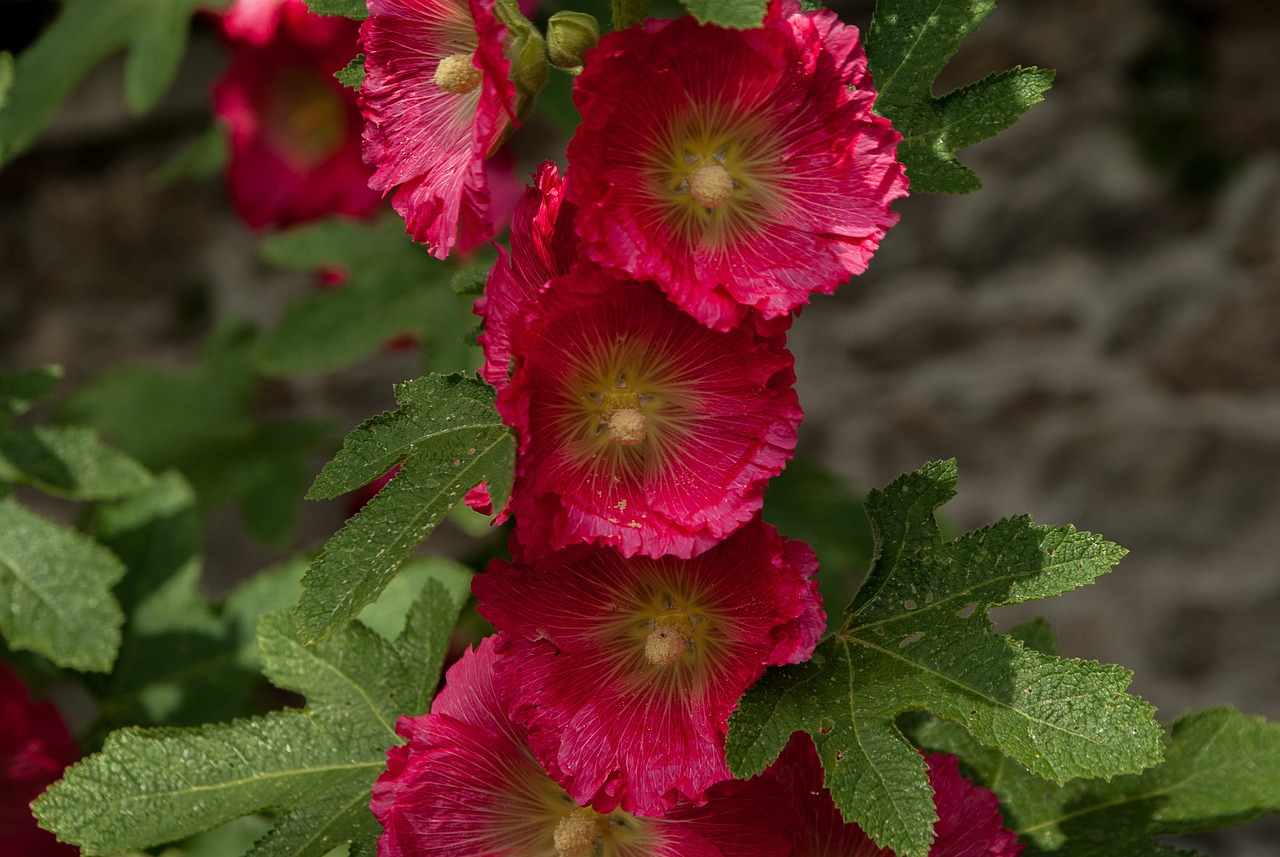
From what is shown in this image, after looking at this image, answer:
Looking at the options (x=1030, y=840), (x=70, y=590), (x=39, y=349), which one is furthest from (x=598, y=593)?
(x=39, y=349)

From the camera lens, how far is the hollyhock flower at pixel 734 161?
0.58 m

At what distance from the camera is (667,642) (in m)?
0.64

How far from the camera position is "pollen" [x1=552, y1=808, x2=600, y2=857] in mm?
669

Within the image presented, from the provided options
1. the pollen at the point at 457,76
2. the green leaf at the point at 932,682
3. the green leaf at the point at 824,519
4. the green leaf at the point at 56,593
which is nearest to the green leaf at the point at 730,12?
the pollen at the point at 457,76

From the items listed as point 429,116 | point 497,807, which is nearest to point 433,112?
point 429,116

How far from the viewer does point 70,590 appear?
0.98 metres

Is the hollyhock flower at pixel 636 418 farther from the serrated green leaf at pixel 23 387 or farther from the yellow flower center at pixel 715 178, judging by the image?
the serrated green leaf at pixel 23 387

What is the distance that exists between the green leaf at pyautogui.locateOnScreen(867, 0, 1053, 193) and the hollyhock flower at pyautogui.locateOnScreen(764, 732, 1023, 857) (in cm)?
32

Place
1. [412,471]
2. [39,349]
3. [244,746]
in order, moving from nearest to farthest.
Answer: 1. [412,471]
2. [244,746]
3. [39,349]

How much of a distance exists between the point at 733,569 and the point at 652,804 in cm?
12

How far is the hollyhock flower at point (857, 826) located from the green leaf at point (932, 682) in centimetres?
5

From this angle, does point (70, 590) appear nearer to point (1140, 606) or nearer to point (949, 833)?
point (949, 833)

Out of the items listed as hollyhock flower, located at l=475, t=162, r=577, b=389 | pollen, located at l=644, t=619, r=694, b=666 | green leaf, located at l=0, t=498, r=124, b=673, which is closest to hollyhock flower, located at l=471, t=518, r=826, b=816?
pollen, located at l=644, t=619, r=694, b=666

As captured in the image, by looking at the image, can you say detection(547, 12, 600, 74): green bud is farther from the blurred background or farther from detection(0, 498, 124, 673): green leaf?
the blurred background
